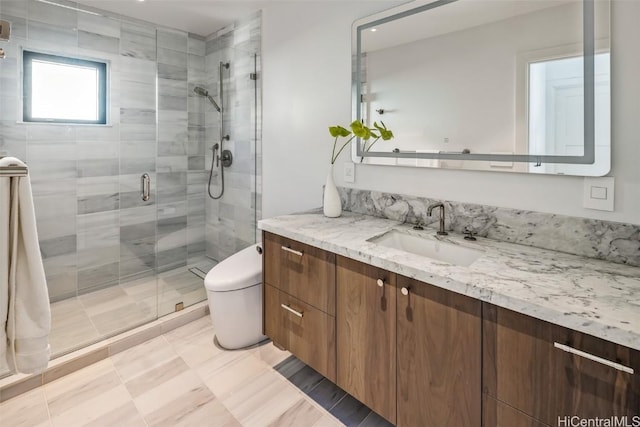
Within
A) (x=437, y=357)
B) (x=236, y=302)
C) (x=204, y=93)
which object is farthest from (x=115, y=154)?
(x=437, y=357)

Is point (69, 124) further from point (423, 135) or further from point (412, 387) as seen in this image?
point (412, 387)

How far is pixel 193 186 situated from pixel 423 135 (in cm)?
223

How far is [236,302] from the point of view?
2.02m

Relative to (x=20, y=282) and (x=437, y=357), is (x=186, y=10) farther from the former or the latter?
(x=437, y=357)

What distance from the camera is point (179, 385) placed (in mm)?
1828

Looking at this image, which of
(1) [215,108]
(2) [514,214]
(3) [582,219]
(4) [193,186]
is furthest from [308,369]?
(1) [215,108]

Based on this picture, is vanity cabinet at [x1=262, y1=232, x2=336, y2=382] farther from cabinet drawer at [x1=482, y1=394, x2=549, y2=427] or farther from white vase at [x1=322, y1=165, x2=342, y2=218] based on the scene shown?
cabinet drawer at [x1=482, y1=394, x2=549, y2=427]

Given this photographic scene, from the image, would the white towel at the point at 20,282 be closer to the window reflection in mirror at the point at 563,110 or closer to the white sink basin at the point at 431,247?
the white sink basin at the point at 431,247

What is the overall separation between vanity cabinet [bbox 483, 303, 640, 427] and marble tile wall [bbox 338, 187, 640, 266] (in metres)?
0.58

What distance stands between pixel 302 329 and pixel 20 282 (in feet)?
3.61

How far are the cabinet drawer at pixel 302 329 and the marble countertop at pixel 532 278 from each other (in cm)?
34

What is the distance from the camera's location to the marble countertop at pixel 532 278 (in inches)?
33.3

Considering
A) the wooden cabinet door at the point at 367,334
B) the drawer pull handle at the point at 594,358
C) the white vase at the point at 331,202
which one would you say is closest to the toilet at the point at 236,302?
the white vase at the point at 331,202

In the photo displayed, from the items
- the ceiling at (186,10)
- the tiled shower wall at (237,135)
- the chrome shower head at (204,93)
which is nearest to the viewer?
the ceiling at (186,10)
